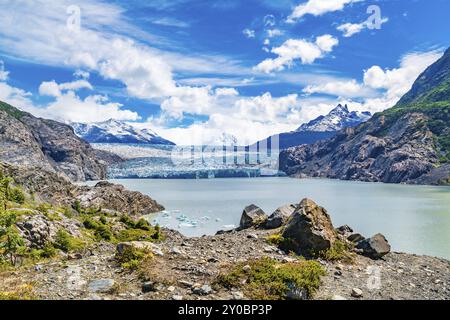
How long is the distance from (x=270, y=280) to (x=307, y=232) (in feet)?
28.2

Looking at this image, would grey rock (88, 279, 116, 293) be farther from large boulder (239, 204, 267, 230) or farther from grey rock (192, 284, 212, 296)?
large boulder (239, 204, 267, 230)

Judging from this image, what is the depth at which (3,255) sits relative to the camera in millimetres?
31359

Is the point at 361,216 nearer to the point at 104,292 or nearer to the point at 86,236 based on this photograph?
the point at 86,236

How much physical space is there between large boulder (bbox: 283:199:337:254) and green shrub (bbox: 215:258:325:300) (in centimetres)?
528

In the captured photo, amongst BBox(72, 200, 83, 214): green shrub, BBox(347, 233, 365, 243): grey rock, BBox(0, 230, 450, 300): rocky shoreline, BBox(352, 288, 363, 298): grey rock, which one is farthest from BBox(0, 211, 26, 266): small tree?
BBox(72, 200, 83, 214): green shrub

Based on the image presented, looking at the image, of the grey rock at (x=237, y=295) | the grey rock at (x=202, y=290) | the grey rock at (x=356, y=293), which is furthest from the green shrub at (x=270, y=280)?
the grey rock at (x=356, y=293)

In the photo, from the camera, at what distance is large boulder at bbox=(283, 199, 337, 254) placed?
27.6 m

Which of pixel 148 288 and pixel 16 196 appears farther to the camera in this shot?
pixel 16 196

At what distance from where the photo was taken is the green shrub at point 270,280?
19.4 m

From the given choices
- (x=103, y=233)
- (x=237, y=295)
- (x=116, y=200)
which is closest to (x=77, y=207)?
(x=116, y=200)

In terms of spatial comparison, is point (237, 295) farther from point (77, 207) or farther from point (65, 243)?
point (77, 207)

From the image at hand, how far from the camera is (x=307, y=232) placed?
92.4 feet
